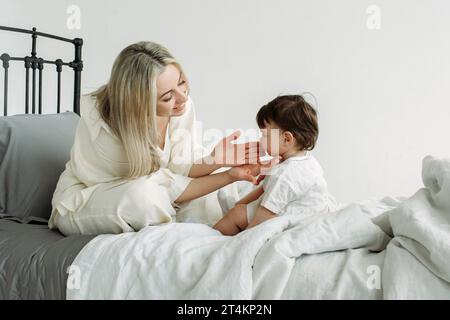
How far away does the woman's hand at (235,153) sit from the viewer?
1799mm

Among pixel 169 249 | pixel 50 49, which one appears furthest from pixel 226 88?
pixel 169 249

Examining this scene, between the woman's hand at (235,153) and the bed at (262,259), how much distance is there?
0.99 feet

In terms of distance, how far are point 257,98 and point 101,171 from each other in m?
1.71

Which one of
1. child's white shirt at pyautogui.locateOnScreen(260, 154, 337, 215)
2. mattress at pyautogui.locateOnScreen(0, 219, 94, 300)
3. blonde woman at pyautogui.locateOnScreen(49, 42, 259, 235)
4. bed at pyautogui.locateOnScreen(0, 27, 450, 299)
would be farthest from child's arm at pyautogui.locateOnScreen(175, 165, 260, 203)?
mattress at pyautogui.locateOnScreen(0, 219, 94, 300)

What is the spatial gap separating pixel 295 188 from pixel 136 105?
546 mm

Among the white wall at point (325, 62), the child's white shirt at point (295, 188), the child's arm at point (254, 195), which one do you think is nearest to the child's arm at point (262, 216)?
the child's white shirt at point (295, 188)

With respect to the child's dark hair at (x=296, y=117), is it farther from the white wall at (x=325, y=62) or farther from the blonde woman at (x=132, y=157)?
the white wall at (x=325, y=62)

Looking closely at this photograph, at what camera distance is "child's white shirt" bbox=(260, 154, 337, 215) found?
1616 millimetres

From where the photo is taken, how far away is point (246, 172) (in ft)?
5.78

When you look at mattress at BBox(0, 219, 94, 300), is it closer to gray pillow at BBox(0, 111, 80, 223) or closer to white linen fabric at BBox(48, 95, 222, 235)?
white linen fabric at BBox(48, 95, 222, 235)

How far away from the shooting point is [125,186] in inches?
63.9

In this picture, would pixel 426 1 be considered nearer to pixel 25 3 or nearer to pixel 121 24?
pixel 121 24

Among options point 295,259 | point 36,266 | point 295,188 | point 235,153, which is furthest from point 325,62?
point 36,266

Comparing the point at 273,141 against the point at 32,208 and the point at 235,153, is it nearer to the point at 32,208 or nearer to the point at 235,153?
the point at 235,153
